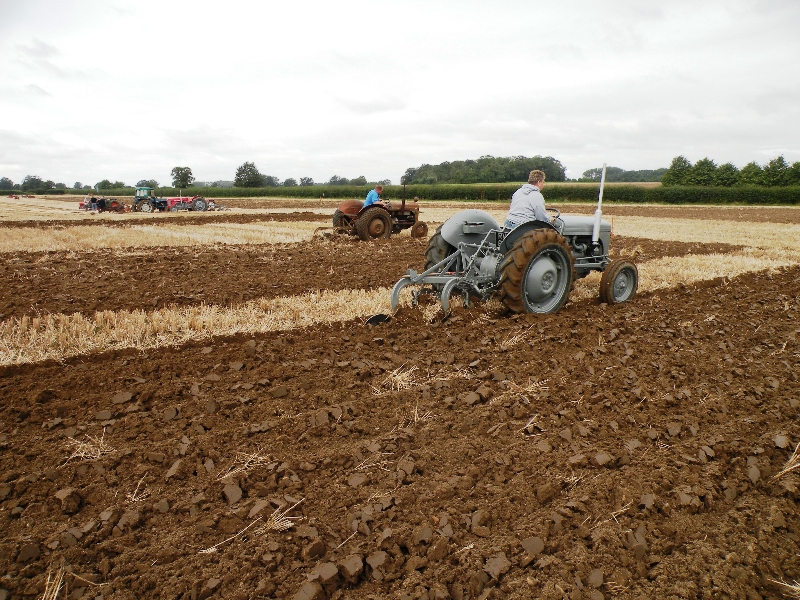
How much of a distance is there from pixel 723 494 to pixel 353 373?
251cm

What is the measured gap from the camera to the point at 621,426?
Answer: 3561 mm

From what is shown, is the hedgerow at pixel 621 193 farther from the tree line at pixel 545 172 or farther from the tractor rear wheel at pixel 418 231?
the tractor rear wheel at pixel 418 231

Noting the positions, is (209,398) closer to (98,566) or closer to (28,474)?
(28,474)

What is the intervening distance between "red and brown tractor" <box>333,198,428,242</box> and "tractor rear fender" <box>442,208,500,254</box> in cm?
647

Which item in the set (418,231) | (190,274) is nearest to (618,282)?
(190,274)

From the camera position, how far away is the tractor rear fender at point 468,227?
6641 mm

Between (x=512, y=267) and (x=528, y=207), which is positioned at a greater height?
(x=528, y=207)

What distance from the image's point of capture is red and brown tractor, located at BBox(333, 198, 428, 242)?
44.7 ft

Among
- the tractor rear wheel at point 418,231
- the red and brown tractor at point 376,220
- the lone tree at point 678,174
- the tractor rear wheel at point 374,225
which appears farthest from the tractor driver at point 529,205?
the lone tree at point 678,174

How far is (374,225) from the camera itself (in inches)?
542

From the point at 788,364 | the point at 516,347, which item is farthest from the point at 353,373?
the point at 788,364

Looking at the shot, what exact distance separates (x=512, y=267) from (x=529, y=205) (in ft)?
2.97

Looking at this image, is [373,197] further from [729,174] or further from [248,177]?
[248,177]

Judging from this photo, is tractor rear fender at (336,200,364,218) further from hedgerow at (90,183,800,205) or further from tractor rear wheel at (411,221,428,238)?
hedgerow at (90,183,800,205)
